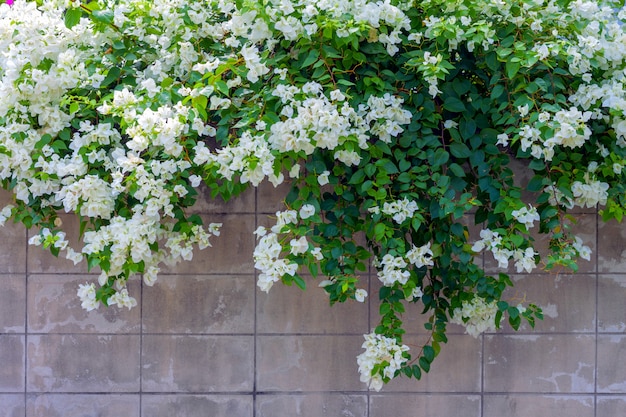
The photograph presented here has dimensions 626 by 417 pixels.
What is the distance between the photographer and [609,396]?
3.12 meters

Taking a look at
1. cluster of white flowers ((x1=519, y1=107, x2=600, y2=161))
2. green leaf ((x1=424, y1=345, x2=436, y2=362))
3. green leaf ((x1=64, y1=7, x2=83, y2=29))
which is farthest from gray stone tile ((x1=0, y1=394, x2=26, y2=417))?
cluster of white flowers ((x1=519, y1=107, x2=600, y2=161))

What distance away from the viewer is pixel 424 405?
10.2ft

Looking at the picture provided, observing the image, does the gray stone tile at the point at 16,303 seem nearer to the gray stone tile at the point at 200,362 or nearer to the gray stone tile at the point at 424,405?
the gray stone tile at the point at 200,362

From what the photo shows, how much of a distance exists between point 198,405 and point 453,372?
104cm

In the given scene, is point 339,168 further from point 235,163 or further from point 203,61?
point 203,61

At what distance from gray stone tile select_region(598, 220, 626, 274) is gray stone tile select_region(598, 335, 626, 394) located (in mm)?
279

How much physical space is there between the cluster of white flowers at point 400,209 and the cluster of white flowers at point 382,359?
0.43 m

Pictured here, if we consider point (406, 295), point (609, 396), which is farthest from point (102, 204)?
point (609, 396)

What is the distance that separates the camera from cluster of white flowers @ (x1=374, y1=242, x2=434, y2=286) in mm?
2604

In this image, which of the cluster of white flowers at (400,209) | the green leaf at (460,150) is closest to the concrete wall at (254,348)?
the cluster of white flowers at (400,209)

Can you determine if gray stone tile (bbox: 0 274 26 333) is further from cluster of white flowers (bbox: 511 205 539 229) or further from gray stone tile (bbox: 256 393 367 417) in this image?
cluster of white flowers (bbox: 511 205 539 229)

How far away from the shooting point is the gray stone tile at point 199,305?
3119mm

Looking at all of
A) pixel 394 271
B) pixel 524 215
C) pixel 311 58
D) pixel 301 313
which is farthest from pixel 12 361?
pixel 524 215

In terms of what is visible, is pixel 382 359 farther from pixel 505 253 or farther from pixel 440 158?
pixel 440 158
